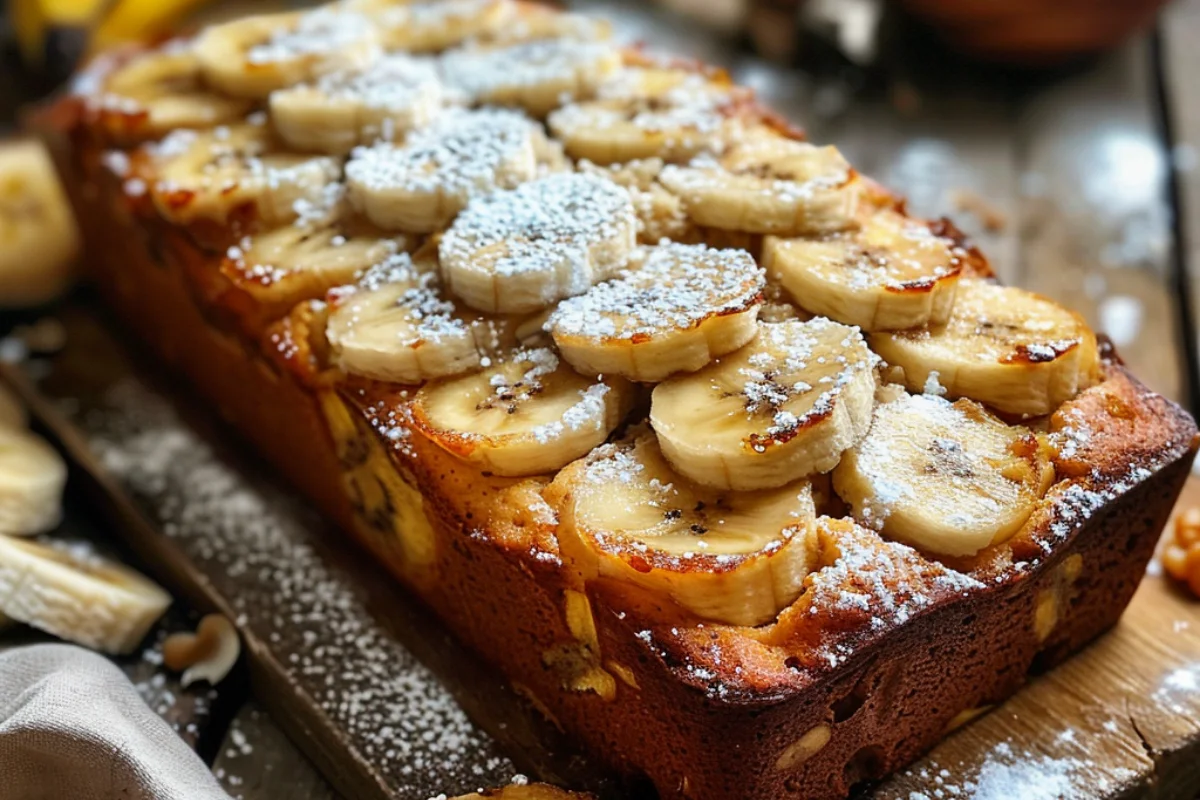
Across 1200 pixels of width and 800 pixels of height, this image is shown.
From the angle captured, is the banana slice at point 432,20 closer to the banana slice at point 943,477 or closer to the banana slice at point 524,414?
the banana slice at point 524,414

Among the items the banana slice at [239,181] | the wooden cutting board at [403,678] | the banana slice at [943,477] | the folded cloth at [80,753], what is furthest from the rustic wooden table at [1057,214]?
the banana slice at [239,181]

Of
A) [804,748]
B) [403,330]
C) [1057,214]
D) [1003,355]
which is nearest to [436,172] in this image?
[403,330]

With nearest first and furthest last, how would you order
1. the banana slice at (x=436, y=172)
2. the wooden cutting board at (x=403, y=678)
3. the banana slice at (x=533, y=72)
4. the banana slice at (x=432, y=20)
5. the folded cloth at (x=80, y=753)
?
the folded cloth at (x=80, y=753) < the wooden cutting board at (x=403, y=678) < the banana slice at (x=436, y=172) < the banana slice at (x=533, y=72) < the banana slice at (x=432, y=20)

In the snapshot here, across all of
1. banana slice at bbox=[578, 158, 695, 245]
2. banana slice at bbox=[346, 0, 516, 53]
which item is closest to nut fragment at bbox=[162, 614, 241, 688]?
banana slice at bbox=[578, 158, 695, 245]

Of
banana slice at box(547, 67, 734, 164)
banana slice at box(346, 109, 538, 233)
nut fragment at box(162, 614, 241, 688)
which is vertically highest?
banana slice at box(547, 67, 734, 164)

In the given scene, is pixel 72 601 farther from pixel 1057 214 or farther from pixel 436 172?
pixel 1057 214

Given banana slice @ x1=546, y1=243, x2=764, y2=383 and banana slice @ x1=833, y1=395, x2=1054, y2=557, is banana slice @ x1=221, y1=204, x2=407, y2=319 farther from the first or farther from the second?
banana slice @ x1=833, y1=395, x2=1054, y2=557

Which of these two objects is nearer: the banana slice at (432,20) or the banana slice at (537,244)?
the banana slice at (537,244)
